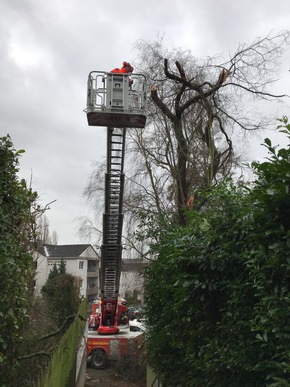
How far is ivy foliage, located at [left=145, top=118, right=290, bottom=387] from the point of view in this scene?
2527mm

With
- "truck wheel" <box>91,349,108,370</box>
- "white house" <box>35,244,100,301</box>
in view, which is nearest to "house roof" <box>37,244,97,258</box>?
"white house" <box>35,244,100,301</box>

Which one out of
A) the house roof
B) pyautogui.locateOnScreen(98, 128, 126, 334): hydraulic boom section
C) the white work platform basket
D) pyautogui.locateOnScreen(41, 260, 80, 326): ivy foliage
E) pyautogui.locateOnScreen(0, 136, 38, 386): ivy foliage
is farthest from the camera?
the house roof

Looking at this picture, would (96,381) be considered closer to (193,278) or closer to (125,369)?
(125,369)

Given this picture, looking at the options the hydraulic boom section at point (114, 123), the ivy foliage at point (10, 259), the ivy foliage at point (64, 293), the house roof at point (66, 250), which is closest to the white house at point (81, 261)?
the house roof at point (66, 250)

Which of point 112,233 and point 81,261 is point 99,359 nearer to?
point 112,233

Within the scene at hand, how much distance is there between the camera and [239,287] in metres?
3.22

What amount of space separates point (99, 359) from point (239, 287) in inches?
549

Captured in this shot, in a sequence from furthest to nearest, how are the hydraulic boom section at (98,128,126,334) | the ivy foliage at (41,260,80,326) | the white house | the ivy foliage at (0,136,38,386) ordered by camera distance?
the white house
the ivy foliage at (41,260,80,326)
the hydraulic boom section at (98,128,126,334)
the ivy foliage at (0,136,38,386)

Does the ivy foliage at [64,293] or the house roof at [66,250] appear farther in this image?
the house roof at [66,250]

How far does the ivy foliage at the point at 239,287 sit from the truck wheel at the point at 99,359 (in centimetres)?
1117

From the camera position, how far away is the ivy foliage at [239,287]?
253 cm

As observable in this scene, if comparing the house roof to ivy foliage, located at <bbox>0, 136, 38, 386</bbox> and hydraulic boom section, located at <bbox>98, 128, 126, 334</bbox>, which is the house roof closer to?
hydraulic boom section, located at <bbox>98, 128, 126, 334</bbox>

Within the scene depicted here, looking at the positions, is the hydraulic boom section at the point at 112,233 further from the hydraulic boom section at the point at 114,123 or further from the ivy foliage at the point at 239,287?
the ivy foliage at the point at 239,287

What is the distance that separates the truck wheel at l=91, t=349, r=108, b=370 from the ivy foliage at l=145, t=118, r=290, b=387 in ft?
36.7
